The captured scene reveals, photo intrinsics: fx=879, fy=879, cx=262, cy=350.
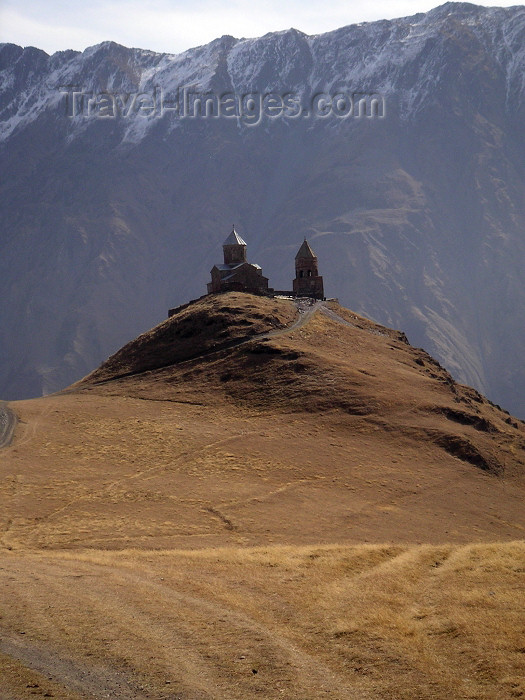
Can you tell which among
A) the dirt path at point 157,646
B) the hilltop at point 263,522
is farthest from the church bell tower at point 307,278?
the dirt path at point 157,646

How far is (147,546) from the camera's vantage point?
3528 cm

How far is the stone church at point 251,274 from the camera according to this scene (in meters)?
80.8

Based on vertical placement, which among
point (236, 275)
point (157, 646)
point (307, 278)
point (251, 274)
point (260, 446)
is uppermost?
point (251, 274)

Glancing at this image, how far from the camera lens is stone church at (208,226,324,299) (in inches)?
3179

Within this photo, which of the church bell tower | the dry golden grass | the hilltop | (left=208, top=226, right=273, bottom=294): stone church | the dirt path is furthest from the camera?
the church bell tower

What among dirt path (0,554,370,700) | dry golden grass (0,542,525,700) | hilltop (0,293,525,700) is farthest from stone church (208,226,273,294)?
dirt path (0,554,370,700)

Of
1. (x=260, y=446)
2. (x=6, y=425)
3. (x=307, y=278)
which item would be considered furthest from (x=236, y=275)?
(x=260, y=446)

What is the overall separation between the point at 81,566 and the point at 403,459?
25373mm

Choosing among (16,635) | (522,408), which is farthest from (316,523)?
(522,408)

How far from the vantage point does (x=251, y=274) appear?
82312 millimetres

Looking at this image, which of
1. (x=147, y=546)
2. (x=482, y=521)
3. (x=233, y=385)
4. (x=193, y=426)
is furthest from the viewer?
(x=233, y=385)

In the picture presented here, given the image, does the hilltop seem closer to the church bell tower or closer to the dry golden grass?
the dry golden grass

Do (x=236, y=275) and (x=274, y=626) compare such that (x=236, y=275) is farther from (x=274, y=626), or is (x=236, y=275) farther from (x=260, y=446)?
(x=274, y=626)

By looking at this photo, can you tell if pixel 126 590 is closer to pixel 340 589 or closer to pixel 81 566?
pixel 81 566
